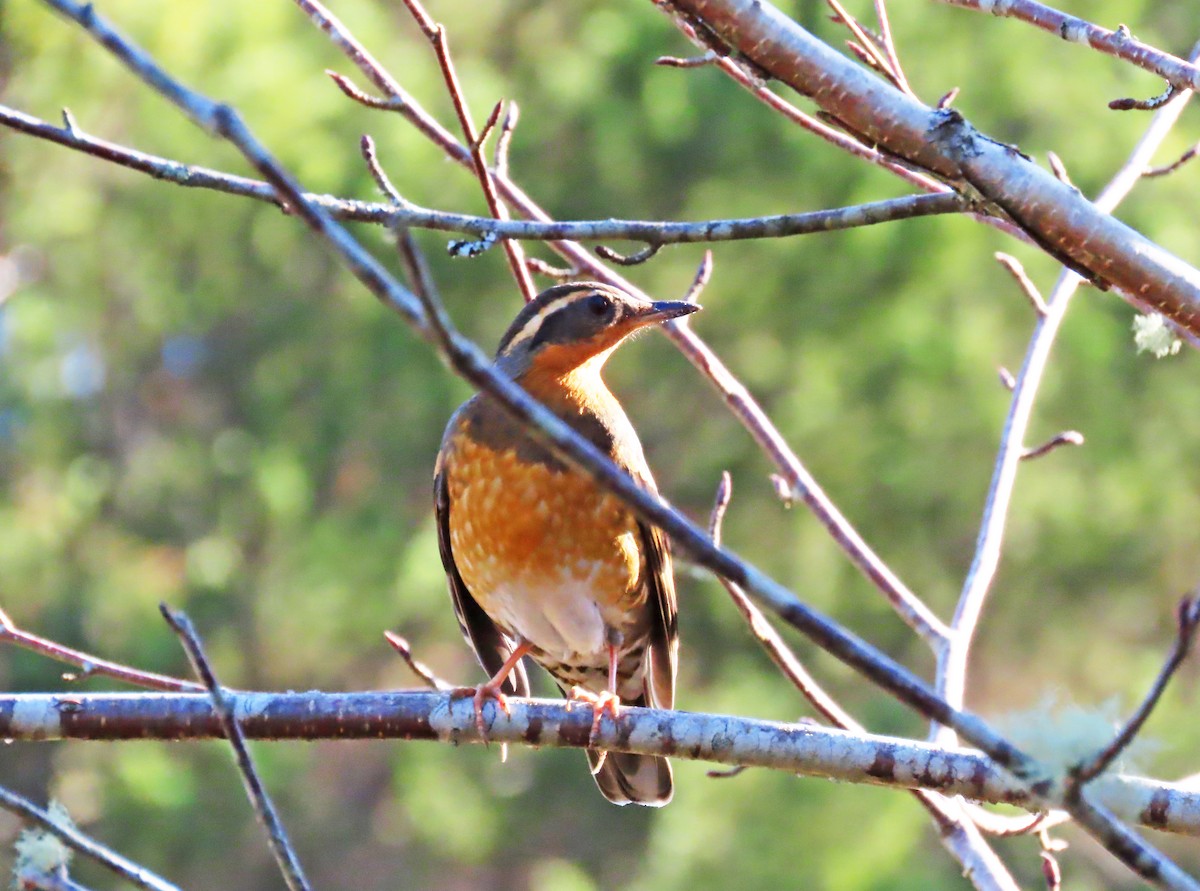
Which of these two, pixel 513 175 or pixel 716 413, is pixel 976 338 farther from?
pixel 513 175

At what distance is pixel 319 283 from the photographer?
48.1ft

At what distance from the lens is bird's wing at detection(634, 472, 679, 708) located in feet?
15.2

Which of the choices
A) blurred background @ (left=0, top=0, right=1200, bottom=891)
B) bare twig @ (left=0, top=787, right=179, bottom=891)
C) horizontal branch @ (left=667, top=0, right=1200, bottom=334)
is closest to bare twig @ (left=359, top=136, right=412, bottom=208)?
horizontal branch @ (left=667, top=0, right=1200, bottom=334)

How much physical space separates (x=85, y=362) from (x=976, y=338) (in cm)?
863

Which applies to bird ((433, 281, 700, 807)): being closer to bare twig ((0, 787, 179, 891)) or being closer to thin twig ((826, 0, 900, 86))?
thin twig ((826, 0, 900, 86))

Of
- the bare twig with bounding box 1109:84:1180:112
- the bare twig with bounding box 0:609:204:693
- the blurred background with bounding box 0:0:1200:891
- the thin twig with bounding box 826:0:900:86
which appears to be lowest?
the bare twig with bounding box 0:609:204:693

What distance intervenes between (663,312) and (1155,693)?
9.17 feet

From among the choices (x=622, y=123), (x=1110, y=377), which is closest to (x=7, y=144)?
(x=622, y=123)

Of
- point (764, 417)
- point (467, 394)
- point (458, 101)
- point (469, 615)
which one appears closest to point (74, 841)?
point (458, 101)

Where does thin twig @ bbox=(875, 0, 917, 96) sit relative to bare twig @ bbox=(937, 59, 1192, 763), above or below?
above

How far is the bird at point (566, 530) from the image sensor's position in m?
4.43

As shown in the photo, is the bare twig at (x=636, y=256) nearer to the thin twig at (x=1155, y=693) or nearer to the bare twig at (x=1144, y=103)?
the bare twig at (x=1144, y=103)

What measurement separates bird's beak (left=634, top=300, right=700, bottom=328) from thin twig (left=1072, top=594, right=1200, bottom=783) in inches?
95.7

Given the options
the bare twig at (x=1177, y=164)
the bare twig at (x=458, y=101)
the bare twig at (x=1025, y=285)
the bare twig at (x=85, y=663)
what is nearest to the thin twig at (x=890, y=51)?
the bare twig at (x=1025, y=285)
